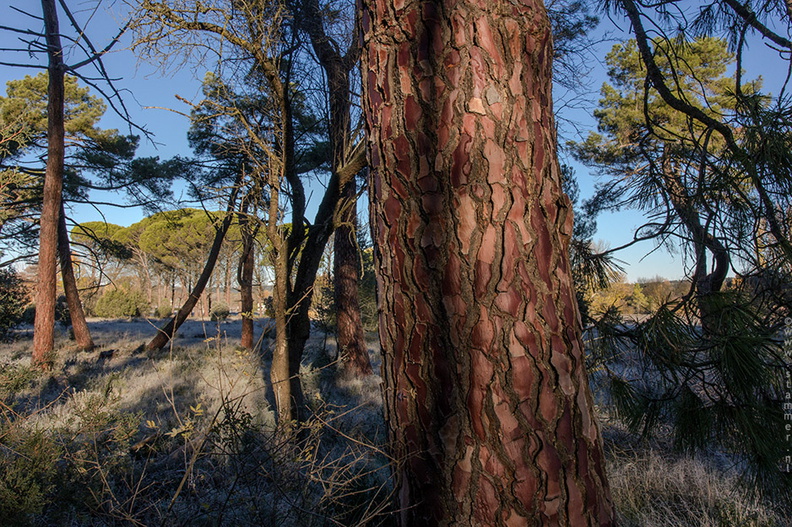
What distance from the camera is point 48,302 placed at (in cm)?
749

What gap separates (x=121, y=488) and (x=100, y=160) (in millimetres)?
11052

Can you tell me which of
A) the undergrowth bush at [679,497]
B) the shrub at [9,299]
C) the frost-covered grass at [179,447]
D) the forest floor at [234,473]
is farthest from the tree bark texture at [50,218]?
the undergrowth bush at [679,497]


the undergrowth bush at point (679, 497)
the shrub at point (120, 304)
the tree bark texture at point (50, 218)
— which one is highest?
the tree bark texture at point (50, 218)

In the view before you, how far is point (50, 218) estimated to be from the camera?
7461mm

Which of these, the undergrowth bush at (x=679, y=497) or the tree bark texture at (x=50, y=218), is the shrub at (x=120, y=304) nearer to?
the tree bark texture at (x=50, y=218)

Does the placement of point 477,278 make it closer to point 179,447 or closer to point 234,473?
point 179,447

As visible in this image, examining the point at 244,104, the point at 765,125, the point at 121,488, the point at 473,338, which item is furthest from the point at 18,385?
the point at 765,125

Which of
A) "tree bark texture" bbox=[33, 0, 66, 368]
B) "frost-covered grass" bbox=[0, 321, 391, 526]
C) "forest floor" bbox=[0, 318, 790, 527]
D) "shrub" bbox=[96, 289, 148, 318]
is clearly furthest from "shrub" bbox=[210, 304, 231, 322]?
"shrub" bbox=[96, 289, 148, 318]

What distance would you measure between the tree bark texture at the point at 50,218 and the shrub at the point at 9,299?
3.73 meters

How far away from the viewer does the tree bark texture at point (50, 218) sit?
24.1 feet

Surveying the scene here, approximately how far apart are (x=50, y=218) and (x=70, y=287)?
264cm

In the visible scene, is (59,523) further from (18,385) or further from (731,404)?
(18,385)

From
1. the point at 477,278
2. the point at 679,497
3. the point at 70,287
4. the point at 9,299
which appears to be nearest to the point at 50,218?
the point at 70,287

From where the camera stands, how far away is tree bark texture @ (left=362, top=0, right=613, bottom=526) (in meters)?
1.00
